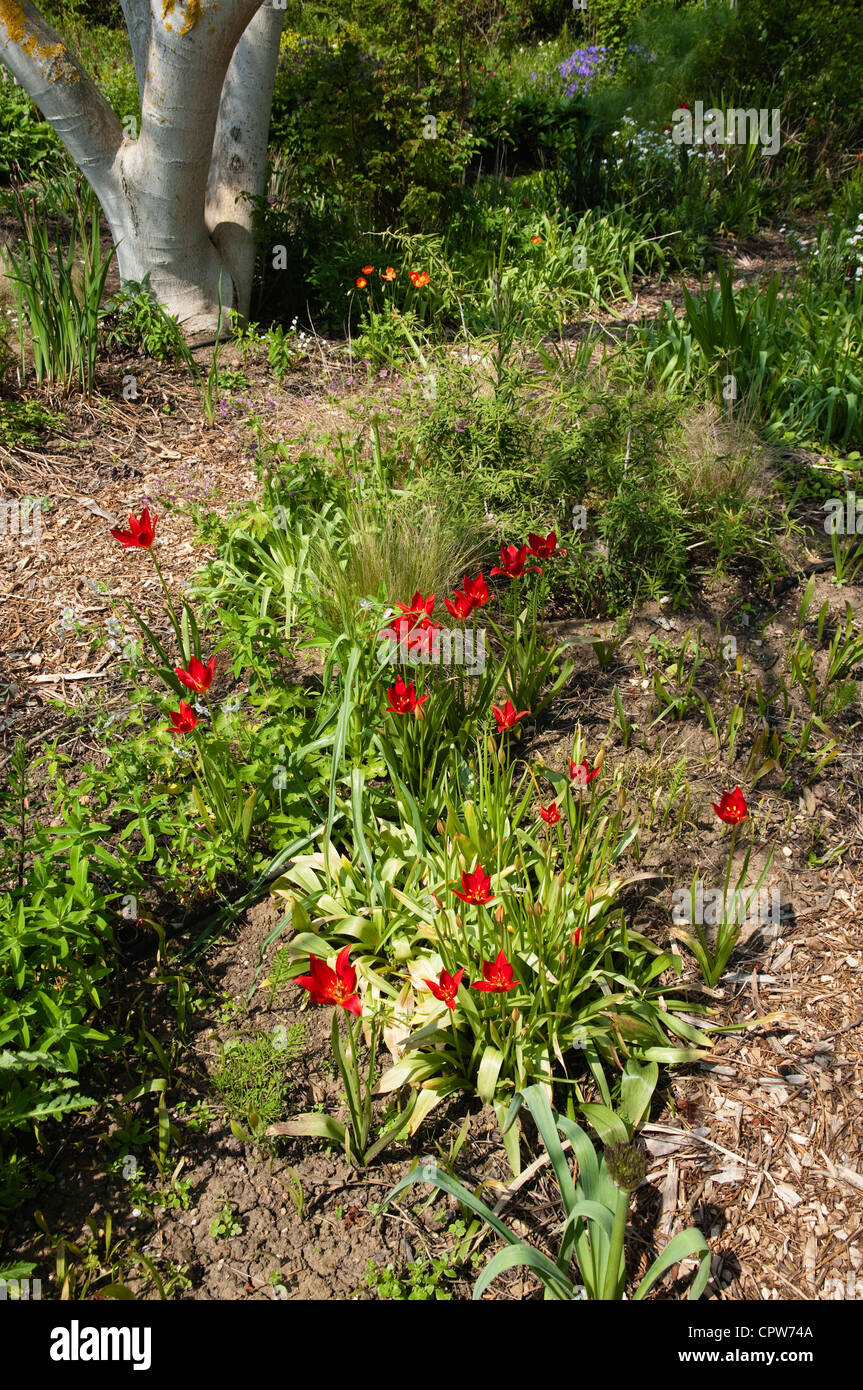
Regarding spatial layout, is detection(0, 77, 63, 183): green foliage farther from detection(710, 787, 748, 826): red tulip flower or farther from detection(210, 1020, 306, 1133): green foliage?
detection(710, 787, 748, 826): red tulip flower

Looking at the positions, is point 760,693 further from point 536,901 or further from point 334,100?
point 334,100

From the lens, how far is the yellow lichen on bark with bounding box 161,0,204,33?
3678 mm

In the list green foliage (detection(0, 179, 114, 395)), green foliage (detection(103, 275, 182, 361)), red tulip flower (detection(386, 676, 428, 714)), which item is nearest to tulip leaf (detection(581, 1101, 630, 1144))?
red tulip flower (detection(386, 676, 428, 714))

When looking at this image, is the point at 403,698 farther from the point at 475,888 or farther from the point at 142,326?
the point at 142,326

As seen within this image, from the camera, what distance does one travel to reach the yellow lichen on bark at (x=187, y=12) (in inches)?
145

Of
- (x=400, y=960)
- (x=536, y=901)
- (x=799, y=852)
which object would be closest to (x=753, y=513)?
(x=799, y=852)

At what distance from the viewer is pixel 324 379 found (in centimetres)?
460

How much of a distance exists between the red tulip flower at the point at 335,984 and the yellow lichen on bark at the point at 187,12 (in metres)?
3.78

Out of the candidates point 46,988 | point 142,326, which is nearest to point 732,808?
point 46,988

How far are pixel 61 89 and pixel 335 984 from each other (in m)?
4.18

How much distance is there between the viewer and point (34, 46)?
3922mm

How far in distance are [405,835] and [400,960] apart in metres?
0.34

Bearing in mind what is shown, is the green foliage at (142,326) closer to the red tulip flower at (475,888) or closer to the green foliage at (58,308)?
the green foliage at (58,308)

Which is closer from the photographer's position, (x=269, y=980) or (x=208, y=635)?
(x=269, y=980)
